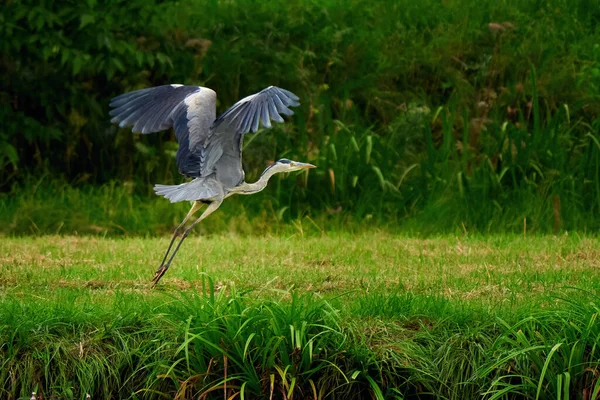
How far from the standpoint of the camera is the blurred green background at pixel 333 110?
8836mm

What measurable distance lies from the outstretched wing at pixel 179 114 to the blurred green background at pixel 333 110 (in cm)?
232

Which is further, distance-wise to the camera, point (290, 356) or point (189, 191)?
point (189, 191)

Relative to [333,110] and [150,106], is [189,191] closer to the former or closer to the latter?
[150,106]

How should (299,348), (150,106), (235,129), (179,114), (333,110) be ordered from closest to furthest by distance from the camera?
(299,348), (235,129), (179,114), (150,106), (333,110)

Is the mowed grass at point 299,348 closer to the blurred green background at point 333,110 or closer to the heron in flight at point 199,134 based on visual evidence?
the heron in flight at point 199,134

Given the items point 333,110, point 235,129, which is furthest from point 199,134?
point 333,110

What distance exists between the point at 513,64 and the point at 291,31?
233 cm

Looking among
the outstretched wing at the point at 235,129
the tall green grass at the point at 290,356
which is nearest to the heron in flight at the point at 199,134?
the outstretched wing at the point at 235,129

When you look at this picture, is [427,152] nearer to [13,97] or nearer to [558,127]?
[558,127]

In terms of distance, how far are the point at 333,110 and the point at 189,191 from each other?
4708 mm

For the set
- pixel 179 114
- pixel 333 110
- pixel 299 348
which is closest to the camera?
pixel 299 348

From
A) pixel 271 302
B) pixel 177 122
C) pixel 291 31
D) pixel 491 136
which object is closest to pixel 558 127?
pixel 491 136

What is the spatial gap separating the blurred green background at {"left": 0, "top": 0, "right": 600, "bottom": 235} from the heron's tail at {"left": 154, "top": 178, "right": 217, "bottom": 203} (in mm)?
2521

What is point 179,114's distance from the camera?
645 centimetres
